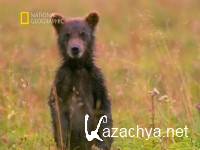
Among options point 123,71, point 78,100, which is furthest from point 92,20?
point 123,71

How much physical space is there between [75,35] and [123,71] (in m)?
3.00

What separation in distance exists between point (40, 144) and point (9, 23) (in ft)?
31.0

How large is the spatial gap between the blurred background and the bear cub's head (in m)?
0.31

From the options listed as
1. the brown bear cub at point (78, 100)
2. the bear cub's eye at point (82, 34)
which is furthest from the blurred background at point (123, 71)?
the bear cub's eye at point (82, 34)

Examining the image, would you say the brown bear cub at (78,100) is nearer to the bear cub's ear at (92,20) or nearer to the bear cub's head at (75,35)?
the bear cub's head at (75,35)

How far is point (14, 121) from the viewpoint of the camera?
1083cm

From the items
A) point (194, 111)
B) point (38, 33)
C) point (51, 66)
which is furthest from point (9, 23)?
point (194, 111)

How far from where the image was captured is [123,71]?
42.8 ft

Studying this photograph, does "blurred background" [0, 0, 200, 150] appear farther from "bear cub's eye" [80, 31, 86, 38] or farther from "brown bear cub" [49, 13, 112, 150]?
"bear cub's eye" [80, 31, 86, 38]

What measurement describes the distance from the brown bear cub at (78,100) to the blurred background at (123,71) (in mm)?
236

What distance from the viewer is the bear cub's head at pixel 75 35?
32.4ft

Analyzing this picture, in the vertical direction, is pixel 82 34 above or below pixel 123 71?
above

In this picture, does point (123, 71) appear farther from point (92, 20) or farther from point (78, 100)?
point (78, 100)

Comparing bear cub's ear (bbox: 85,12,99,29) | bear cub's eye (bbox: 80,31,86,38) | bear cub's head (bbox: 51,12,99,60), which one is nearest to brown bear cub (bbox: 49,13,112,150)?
bear cub's head (bbox: 51,12,99,60)
